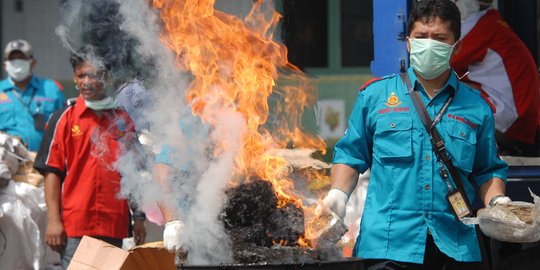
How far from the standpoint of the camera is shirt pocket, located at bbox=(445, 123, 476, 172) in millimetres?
5094

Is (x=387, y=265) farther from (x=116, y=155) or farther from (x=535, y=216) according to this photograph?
(x=116, y=155)

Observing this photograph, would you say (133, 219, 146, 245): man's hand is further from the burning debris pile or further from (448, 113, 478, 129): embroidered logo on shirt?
(448, 113, 478, 129): embroidered logo on shirt

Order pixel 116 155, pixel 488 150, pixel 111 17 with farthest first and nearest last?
pixel 116 155, pixel 111 17, pixel 488 150

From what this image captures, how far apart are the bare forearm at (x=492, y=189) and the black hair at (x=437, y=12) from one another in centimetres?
73

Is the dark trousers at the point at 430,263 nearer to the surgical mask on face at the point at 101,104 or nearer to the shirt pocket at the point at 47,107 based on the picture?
the surgical mask on face at the point at 101,104

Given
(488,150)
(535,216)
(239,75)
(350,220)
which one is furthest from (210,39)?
(350,220)

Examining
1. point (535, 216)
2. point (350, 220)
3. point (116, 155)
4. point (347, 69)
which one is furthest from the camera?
point (347, 69)

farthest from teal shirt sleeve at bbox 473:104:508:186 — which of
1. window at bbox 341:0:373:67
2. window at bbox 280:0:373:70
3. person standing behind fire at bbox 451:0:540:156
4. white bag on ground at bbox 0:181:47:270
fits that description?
window at bbox 341:0:373:67

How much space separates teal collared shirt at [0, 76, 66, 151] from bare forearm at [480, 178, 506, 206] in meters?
6.64

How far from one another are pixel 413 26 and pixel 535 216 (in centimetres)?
111

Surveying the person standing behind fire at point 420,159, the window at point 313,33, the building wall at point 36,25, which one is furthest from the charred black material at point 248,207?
the building wall at point 36,25

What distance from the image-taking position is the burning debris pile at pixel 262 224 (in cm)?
484

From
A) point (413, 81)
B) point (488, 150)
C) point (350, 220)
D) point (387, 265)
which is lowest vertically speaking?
→ point (350, 220)

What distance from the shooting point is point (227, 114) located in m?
5.48
